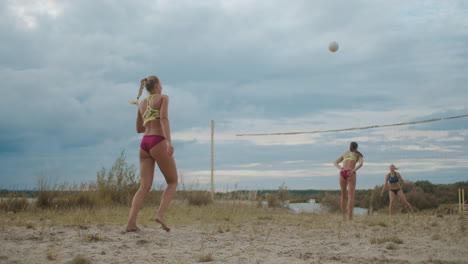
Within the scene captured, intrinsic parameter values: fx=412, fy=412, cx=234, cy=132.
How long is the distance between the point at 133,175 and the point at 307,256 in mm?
9996

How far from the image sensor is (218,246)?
5.40 meters

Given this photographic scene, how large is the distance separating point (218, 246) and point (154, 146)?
1.59 metres

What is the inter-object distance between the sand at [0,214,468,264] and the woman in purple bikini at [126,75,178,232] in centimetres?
55

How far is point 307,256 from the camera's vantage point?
15.5ft

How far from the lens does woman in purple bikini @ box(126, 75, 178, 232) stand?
561 cm

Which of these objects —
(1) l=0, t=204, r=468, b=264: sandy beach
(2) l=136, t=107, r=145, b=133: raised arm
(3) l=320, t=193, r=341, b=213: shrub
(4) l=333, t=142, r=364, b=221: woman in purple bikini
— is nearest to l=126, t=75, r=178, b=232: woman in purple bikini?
Result: (2) l=136, t=107, r=145, b=133: raised arm

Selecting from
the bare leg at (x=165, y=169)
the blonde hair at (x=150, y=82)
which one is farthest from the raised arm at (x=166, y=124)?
the blonde hair at (x=150, y=82)

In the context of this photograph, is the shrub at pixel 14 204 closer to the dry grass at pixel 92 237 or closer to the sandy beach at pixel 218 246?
the sandy beach at pixel 218 246

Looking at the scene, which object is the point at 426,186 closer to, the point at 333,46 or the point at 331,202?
the point at 331,202

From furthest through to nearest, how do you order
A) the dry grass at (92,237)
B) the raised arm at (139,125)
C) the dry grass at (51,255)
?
1. the raised arm at (139,125)
2. the dry grass at (92,237)
3. the dry grass at (51,255)

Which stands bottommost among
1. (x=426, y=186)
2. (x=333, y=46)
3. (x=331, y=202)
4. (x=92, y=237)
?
(x=331, y=202)

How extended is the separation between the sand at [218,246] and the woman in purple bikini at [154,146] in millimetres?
545

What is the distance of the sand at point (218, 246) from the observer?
446 cm

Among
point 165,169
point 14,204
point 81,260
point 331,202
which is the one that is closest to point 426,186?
point 331,202
